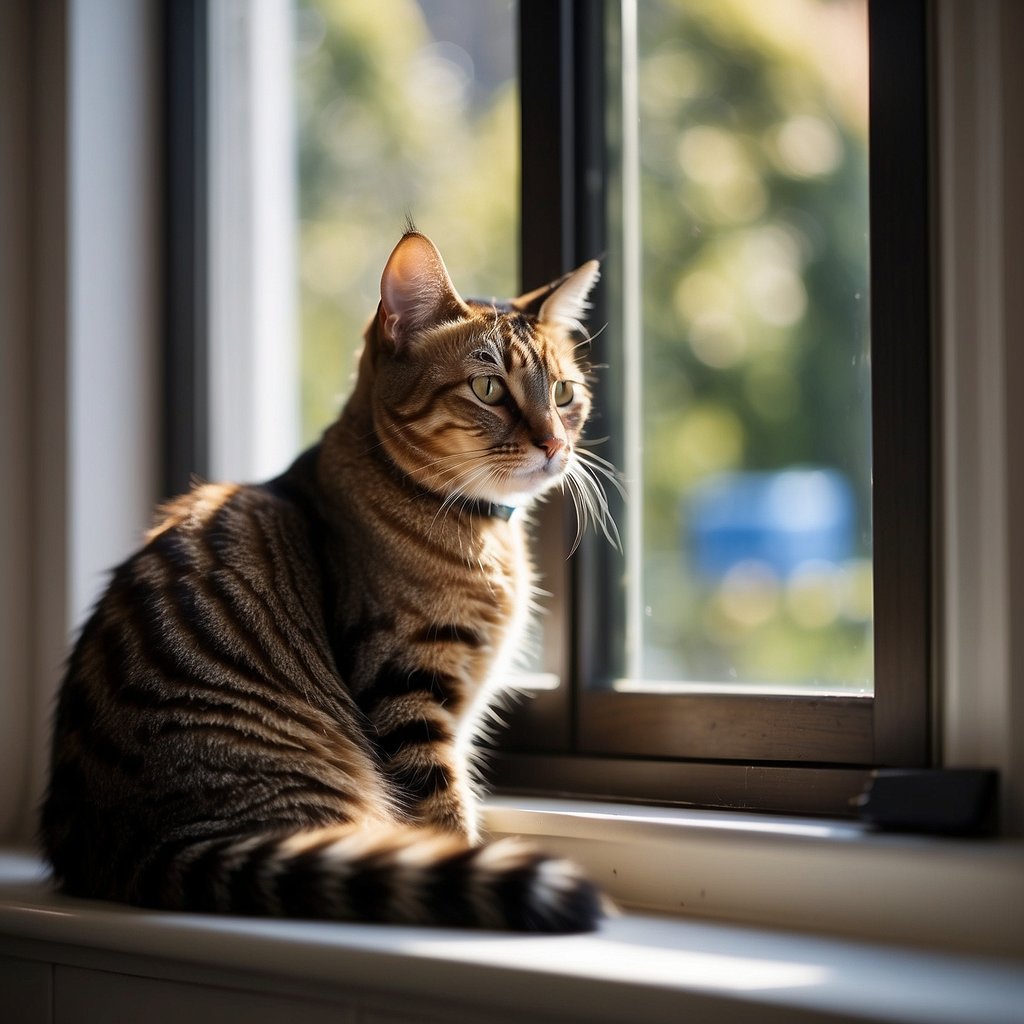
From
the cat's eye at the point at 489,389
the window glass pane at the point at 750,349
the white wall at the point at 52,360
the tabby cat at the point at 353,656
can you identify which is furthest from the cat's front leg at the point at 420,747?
the window glass pane at the point at 750,349

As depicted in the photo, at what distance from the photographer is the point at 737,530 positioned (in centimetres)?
560

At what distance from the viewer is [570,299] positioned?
1.51 meters

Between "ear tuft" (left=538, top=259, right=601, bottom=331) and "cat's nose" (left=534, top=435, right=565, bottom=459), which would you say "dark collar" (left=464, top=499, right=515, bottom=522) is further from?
"ear tuft" (left=538, top=259, right=601, bottom=331)

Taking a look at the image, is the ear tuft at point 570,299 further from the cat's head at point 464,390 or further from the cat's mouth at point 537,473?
the cat's mouth at point 537,473

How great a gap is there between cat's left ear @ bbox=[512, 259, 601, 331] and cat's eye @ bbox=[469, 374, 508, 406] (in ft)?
0.44

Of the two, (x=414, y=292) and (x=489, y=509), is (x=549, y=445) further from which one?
(x=414, y=292)

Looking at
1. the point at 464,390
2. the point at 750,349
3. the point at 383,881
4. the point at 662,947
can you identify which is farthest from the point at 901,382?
the point at 750,349

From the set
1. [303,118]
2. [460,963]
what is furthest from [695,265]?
[460,963]

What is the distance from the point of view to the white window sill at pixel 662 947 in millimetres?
931

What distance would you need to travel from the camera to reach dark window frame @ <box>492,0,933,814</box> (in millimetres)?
1276

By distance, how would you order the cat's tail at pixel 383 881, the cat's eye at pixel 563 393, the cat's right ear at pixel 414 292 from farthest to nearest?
the cat's eye at pixel 563 393, the cat's right ear at pixel 414 292, the cat's tail at pixel 383 881

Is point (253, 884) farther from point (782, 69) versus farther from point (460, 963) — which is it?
point (782, 69)

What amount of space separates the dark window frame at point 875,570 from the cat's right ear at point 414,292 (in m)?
0.25

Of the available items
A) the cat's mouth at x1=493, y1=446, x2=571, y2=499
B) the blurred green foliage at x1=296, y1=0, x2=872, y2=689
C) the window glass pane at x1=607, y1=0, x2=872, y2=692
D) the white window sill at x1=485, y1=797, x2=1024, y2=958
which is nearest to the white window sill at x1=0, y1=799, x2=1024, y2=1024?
the white window sill at x1=485, y1=797, x2=1024, y2=958
